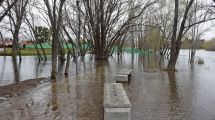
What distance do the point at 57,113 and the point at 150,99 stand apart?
3853 millimetres

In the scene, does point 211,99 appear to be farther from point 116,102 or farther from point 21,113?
point 21,113

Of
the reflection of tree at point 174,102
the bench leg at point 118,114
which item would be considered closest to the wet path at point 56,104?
the bench leg at point 118,114

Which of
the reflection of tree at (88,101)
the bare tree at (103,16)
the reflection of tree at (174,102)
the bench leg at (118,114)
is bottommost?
the reflection of tree at (174,102)

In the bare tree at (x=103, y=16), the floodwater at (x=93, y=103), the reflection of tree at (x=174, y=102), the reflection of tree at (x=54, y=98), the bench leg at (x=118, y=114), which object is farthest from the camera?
the bare tree at (x=103, y=16)

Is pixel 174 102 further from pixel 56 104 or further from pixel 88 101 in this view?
pixel 56 104

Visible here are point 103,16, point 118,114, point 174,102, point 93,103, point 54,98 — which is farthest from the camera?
point 103,16

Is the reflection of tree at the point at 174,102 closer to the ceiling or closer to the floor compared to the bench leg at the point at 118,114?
closer to the floor

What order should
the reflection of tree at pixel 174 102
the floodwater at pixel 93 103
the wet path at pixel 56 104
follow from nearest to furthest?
1. the wet path at pixel 56 104
2. the floodwater at pixel 93 103
3. the reflection of tree at pixel 174 102

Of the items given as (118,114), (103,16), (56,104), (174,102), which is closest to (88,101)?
(56,104)

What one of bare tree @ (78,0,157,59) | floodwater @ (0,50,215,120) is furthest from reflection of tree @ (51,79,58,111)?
bare tree @ (78,0,157,59)

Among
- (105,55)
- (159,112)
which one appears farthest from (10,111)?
(105,55)

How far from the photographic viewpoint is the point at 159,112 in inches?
395

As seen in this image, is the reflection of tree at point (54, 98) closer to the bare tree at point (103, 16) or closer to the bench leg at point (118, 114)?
the bench leg at point (118, 114)

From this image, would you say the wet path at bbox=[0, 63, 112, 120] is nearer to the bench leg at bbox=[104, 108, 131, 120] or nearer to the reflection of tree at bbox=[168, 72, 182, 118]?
the bench leg at bbox=[104, 108, 131, 120]
